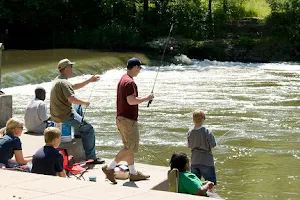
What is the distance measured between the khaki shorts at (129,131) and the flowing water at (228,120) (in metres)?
2.12

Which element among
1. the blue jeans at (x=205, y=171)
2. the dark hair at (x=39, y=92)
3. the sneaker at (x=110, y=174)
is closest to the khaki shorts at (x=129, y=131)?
the sneaker at (x=110, y=174)

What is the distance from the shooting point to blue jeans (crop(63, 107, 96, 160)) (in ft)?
27.7

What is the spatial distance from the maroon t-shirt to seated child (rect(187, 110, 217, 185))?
74 centimetres

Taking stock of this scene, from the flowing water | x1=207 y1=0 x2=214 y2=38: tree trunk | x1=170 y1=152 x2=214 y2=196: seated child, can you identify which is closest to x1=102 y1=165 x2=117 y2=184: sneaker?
x1=170 y1=152 x2=214 y2=196: seated child

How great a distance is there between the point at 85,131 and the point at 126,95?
4.43 feet

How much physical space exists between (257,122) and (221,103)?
10.5ft

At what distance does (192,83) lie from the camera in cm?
2381

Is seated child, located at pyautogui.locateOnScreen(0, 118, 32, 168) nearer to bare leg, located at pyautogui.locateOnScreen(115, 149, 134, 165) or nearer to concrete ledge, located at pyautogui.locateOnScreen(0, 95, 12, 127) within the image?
bare leg, located at pyautogui.locateOnScreen(115, 149, 134, 165)

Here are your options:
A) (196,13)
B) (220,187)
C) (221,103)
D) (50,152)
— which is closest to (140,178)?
(50,152)

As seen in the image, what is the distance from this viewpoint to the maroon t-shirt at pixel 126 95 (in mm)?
7555

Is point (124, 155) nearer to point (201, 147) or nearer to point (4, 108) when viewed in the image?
point (201, 147)

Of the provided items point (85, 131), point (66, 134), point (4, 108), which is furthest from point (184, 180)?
point (4, 108)

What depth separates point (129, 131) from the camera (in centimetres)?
775

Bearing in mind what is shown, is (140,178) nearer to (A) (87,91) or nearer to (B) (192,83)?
(A) (87,91)
